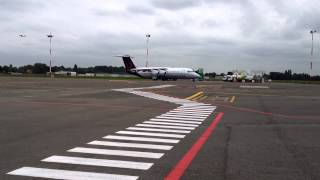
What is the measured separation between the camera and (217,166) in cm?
931

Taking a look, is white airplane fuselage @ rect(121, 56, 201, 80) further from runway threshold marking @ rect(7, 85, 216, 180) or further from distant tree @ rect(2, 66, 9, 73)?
runway threshold marking @ rect(7, 85, 216, 180)

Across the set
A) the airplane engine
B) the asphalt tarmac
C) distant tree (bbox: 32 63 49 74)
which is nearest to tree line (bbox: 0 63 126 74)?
distant tree (bbox: 32 63 49 74)

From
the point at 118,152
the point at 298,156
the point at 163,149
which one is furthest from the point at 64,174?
the point at 298,156

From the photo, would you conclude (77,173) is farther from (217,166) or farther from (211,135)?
(211,135)

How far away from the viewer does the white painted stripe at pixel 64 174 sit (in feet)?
26.7

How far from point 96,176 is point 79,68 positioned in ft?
624

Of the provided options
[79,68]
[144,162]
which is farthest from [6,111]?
[79,68]

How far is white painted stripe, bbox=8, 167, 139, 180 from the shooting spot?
8.14m

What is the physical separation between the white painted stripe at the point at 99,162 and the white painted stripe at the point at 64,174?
2.54ft

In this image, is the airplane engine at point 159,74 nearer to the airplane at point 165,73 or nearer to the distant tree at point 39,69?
the airplane at point 165,73

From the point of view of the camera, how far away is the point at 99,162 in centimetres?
951

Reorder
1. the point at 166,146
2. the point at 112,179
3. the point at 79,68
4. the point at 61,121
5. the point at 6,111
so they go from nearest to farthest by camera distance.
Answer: the point at 112,179 < the point at 166,146 < the point at 61,121 < the point at 6,111 < the point at 79,68

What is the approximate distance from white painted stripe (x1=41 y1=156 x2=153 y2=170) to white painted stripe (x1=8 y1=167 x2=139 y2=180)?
775 mm

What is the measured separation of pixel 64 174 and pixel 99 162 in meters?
1.23
